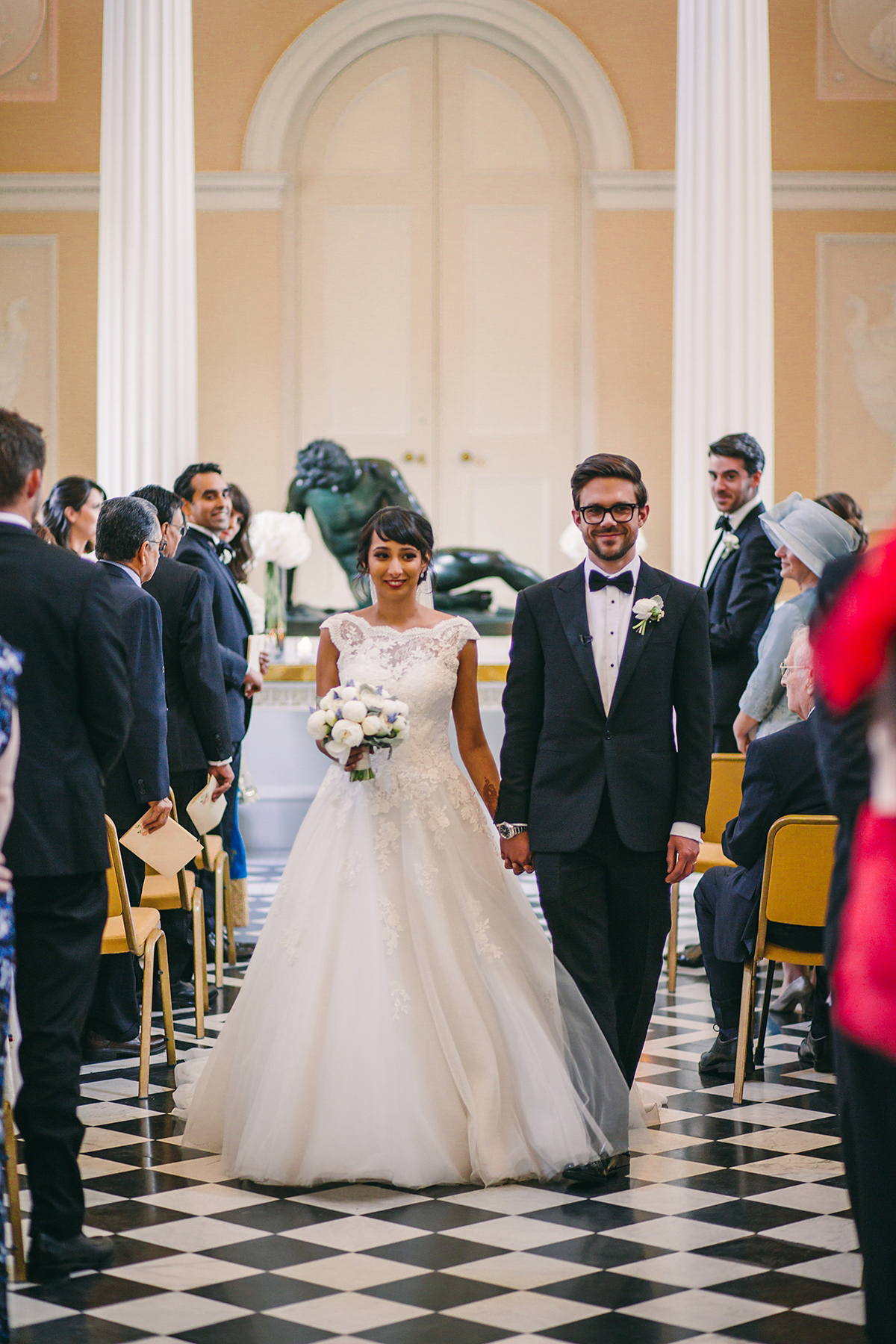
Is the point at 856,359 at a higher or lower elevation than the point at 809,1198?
higher

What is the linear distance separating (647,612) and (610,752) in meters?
0.38

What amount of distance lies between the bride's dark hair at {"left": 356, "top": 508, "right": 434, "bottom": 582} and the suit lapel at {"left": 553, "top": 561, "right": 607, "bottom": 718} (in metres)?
0.45

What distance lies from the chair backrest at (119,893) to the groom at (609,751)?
120cm

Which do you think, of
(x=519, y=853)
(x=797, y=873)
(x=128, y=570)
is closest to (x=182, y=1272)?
(x=519, y=853)

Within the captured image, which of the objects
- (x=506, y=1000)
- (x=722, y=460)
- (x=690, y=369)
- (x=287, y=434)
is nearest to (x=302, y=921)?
(x=506, y=1000)

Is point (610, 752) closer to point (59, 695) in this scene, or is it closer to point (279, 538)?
point (59, 695)

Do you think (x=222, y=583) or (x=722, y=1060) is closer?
(x=722, y=1060)

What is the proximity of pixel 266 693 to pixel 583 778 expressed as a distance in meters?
6.22

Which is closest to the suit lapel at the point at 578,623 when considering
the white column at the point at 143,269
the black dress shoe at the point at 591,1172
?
the black dress shoe at the point at 591,1172

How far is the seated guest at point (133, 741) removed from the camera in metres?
4.93

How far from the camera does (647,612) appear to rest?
392 cm

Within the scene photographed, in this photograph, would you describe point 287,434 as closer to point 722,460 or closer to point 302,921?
point 722,460

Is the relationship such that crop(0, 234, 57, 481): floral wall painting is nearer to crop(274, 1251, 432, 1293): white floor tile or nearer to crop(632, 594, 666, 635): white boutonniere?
crop(632, 594, 666, 635): white boutonniere

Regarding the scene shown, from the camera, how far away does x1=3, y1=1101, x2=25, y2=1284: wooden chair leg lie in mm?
3207
